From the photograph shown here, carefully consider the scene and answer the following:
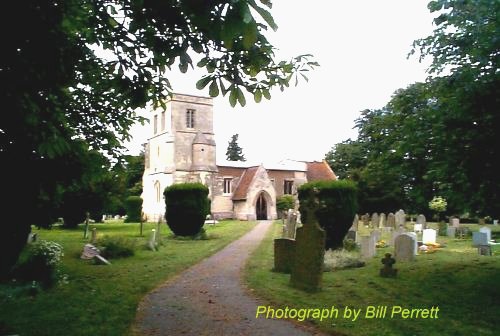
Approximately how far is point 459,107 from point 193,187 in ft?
53.8

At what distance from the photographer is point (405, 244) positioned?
1351 cm

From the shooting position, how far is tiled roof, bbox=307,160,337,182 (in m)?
54.5

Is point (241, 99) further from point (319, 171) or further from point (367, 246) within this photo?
point (319, 171)

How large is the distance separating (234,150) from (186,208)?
73612 millimetres

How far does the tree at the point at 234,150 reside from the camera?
94438mm

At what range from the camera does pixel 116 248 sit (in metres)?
14.6

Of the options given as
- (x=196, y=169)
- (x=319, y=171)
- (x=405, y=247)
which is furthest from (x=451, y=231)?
(x=319, y=171)

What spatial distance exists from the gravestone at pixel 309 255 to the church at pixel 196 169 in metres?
35.0

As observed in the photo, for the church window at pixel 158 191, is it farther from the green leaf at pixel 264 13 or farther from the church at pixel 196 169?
the green leaf at pixel 264 13

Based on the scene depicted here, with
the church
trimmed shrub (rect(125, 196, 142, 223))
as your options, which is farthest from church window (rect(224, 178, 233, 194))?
trimmed shrub (rect(125, 196, 142, 223))

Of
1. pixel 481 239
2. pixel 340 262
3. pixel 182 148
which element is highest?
pixel 182 148

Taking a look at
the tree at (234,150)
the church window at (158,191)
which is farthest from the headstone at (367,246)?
the tree at (234,150)

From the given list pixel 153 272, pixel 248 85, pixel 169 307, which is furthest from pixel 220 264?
pixel 248 85

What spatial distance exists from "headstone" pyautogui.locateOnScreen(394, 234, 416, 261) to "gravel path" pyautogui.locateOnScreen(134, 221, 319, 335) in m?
5.40
